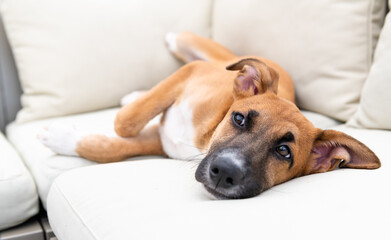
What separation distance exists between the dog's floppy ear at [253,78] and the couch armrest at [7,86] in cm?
155

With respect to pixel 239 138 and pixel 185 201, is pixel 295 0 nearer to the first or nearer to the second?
pixel 239 138

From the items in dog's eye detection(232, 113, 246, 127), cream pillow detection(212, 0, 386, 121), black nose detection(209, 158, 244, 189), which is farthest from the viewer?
cream pillow detection(212, 0, 386, 121)

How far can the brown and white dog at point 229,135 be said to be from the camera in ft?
4.92

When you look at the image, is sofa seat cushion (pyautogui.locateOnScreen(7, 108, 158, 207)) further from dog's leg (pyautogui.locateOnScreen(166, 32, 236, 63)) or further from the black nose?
the black nose

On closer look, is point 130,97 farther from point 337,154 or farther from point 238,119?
point 337,154

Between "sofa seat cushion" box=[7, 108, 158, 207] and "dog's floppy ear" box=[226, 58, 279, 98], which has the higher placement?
"dog's floppy ear" box=[226, 58, 279, 98]

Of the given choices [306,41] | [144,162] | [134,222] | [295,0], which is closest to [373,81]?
[306,41]

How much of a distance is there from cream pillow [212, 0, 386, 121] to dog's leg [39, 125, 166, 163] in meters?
1.04

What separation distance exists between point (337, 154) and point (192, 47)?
4.59 ft

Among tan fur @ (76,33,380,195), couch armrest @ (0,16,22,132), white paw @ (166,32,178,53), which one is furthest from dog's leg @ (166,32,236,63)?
couch armrest @ (0,16,22,132)

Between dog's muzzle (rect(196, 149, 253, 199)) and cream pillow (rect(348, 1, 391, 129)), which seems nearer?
dog's muzzle (rect(196, 149, 253, 199))

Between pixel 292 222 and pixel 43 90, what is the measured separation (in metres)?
1.85

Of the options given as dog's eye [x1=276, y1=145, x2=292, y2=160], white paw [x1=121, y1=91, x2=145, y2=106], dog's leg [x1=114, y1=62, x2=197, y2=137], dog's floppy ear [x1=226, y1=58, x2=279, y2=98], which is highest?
dog's floppy ear [x1=226, y1=58, x2=279, y2=98]

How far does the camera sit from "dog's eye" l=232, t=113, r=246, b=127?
1664 mm
